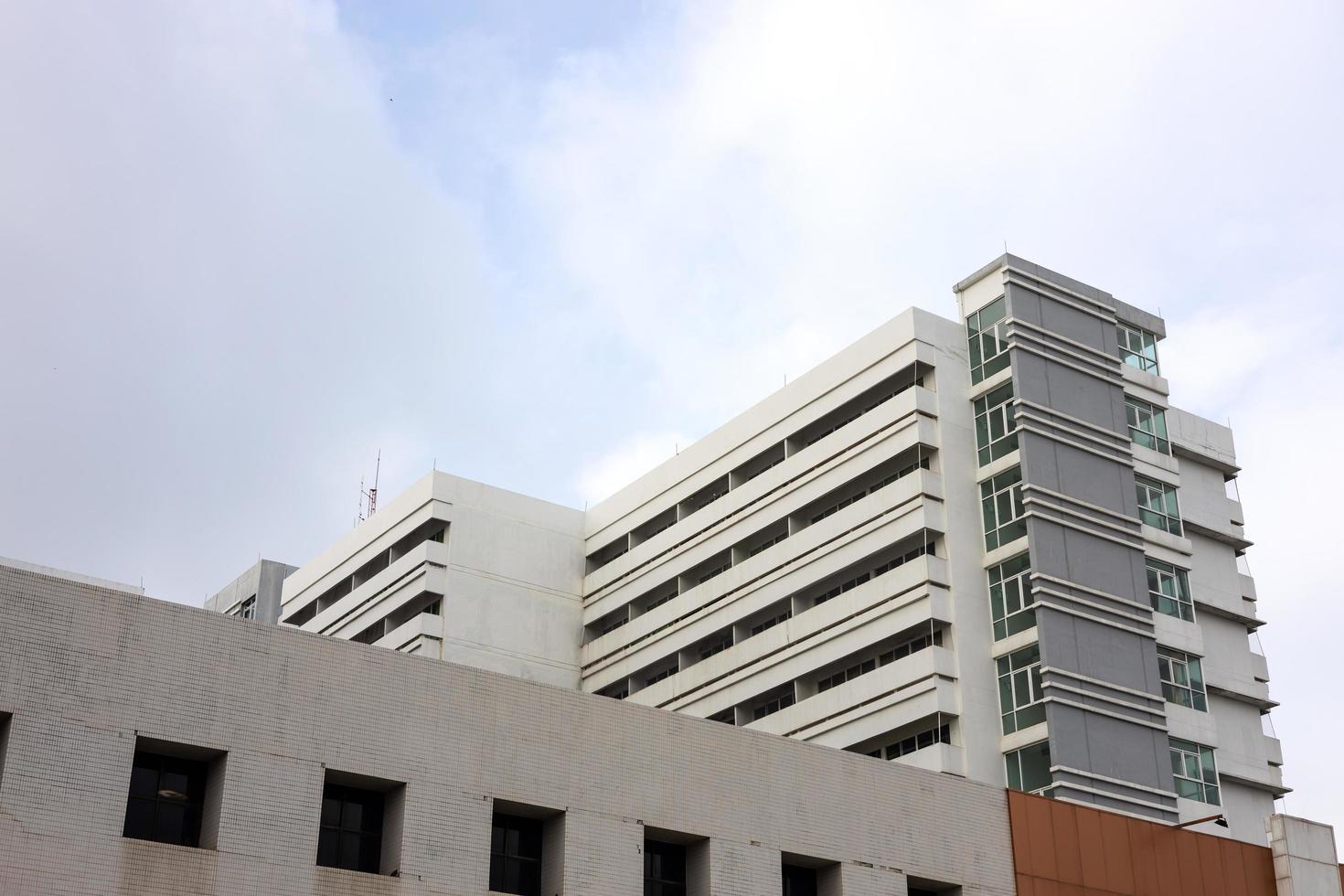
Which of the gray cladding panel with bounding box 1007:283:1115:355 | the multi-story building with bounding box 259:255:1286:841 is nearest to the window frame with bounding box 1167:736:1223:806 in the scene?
the multi-story building with bounding box 259:255:1286:841

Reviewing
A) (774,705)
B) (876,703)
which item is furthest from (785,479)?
(876,703)

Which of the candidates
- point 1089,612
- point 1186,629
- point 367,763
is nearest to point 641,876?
point 367,763

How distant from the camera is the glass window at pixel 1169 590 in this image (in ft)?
236

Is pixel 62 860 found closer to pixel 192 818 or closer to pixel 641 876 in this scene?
pixel 192 818

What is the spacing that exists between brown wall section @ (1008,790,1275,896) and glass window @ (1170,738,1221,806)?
25.8m

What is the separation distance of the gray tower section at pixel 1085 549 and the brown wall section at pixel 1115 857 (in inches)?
811

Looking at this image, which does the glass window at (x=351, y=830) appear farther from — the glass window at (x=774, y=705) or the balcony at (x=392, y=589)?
the balcony at (x=392, y=589)

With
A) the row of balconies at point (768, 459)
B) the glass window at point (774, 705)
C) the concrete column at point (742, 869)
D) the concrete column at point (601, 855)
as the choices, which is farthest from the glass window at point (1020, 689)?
the concrete column at point (601, 855)

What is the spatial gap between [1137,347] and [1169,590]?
1161cm

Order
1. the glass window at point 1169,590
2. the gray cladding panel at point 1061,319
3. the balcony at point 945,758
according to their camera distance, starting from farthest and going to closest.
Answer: the gray cladding panel at point 1061,319
the glass window at point 1169,590
the balcony at point 945,758

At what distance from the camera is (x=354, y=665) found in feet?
103

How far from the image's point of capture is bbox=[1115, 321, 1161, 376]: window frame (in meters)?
76.4

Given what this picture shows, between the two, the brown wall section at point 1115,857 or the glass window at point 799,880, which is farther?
the brown wall section at point 1115,857

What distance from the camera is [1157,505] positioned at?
74250mm
